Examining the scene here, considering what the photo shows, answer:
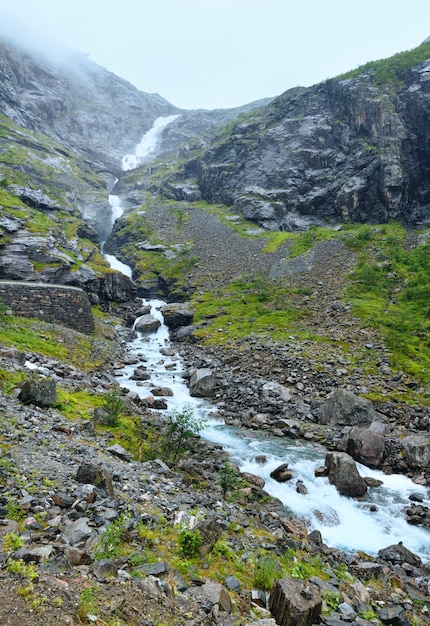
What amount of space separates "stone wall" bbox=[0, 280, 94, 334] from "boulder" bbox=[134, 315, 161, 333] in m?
7.43

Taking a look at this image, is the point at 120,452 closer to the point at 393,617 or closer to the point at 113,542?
the point at 113,542

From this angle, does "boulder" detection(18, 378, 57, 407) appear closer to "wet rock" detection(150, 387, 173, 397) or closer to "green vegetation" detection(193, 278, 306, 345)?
"wet rock" detection(150, 387, 173, 397)

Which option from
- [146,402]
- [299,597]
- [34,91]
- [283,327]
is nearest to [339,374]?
[283,327]

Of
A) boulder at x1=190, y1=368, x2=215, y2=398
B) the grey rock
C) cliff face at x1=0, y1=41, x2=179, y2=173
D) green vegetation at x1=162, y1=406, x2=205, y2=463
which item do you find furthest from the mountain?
the grey rock

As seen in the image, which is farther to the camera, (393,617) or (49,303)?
(49,303)

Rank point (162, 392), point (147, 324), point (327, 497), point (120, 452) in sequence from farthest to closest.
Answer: point (147, 324) → point (162, 392) → point (327, 497) → point (120, 452)

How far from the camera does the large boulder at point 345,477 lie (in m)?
13.1

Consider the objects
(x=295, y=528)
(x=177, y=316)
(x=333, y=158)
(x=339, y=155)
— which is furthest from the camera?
(x=333, y=158)

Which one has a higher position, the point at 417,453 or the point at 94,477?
the point at 94,477

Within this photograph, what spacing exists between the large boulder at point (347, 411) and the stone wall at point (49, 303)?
22.3 meters

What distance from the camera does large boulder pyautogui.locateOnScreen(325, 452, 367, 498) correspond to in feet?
42.9

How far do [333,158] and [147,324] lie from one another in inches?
2078

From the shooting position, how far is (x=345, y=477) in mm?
13250

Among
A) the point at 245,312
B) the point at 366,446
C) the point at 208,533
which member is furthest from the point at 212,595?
the point at 245,312
